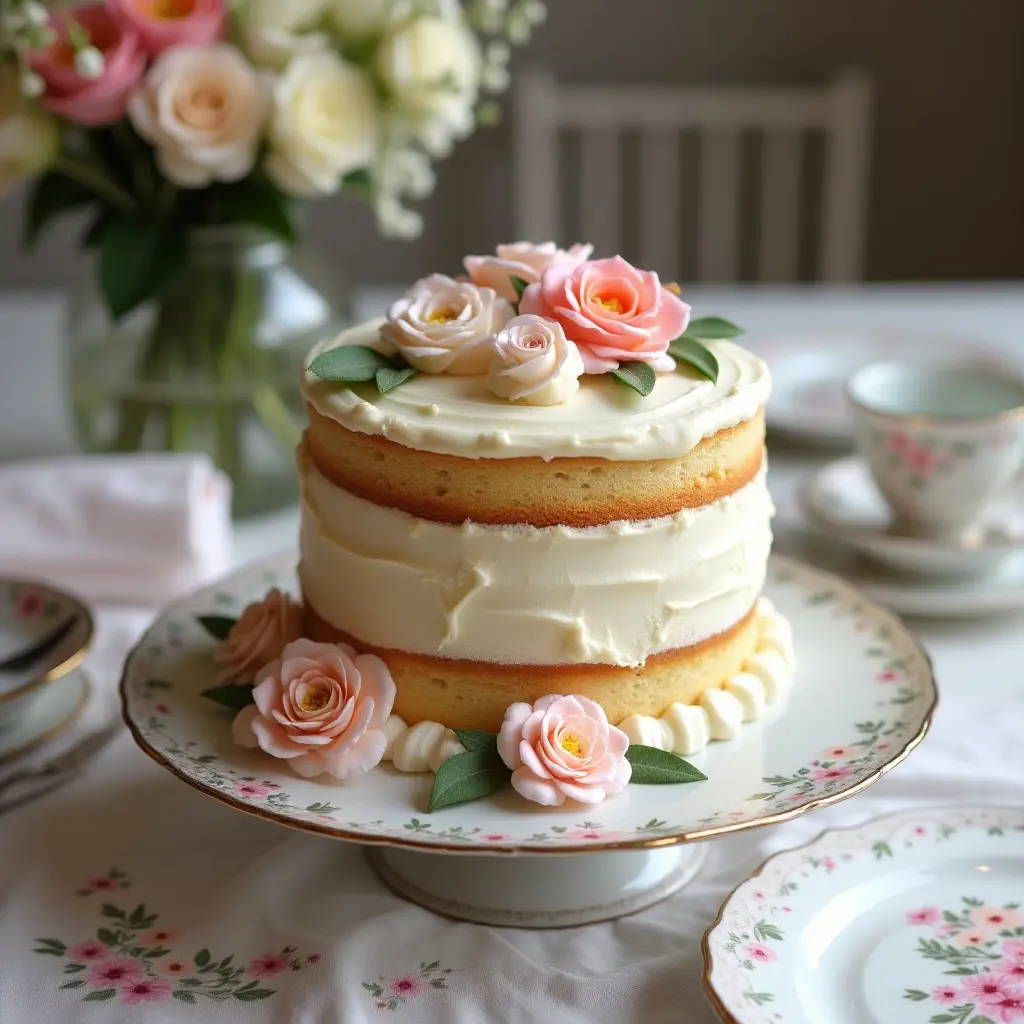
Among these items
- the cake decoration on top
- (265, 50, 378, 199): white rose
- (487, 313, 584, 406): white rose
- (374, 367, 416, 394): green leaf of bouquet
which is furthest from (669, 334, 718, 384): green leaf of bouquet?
(265, 50, 378, 199): white rose

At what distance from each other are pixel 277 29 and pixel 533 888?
988 millimetres

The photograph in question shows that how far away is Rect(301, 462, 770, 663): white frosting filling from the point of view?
996 mm

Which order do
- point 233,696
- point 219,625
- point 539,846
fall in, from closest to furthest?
point 539,846 < point 233,696 < point 219,625

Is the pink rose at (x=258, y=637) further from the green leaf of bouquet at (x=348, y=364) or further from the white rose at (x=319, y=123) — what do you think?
the white rose at (x=319, y=123)

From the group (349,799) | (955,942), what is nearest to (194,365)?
(349,799)

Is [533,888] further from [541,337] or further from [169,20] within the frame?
[169,20]

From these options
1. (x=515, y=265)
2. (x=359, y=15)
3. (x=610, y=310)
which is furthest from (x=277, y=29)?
(x=610, y=310)

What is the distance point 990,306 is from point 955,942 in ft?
5.24

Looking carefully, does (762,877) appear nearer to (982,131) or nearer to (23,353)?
(23,353)

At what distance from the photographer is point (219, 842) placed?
1.16 m

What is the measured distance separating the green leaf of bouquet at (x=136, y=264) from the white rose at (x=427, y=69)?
298 mm

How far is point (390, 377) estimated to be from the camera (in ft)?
3.40

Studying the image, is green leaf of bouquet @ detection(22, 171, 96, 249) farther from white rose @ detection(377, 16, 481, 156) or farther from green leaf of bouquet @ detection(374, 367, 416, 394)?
green leaf of bouquet @ detection(374, 367, 416, 394)

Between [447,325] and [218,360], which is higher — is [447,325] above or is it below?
above
